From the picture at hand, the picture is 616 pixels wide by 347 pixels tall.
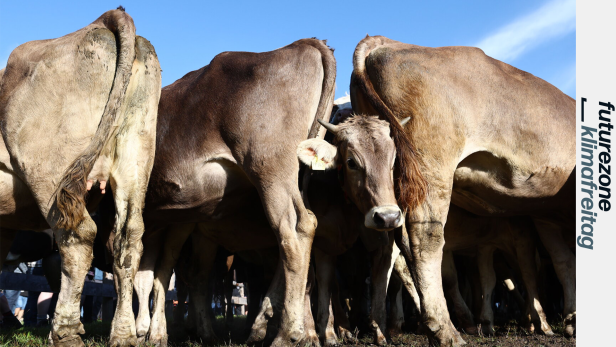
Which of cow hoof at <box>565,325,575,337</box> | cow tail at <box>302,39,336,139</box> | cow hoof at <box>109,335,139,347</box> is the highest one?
cow tail at <box>302,39,336,139</box>

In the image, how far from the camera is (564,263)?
25.3 ft

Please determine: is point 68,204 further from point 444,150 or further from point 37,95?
point 444,150

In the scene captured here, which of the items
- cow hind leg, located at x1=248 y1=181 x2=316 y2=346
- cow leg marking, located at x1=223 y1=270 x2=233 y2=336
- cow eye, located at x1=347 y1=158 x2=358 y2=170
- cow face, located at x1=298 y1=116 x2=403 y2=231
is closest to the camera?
cow hind leg, located at x1=248 y1=181 x2=316 y2=346

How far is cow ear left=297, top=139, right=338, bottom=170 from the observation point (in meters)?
6.17

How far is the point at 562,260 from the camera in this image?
7754 millimetres

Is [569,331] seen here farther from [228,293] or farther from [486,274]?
[228,293]

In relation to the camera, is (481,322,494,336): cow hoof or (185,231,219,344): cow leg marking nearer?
(481,322,494,336): cow hoof

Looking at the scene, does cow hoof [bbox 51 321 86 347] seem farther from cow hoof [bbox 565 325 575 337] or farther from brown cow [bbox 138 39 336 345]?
Answer: cow hoof [bbox 565 325 575 337]

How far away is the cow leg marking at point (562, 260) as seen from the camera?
7.22 meters

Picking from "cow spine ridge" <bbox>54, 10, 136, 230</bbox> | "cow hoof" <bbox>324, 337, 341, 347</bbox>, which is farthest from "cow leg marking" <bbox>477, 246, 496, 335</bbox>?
"cow spine ridge" <bbox>54, 10, 136, 230</bbox>

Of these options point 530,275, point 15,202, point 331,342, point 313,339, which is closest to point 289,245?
point 313,339

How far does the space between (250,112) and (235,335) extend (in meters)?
3.82

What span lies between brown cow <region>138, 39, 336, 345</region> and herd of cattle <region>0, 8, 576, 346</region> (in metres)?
→ 0.02

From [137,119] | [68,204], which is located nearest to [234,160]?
[137,119]
